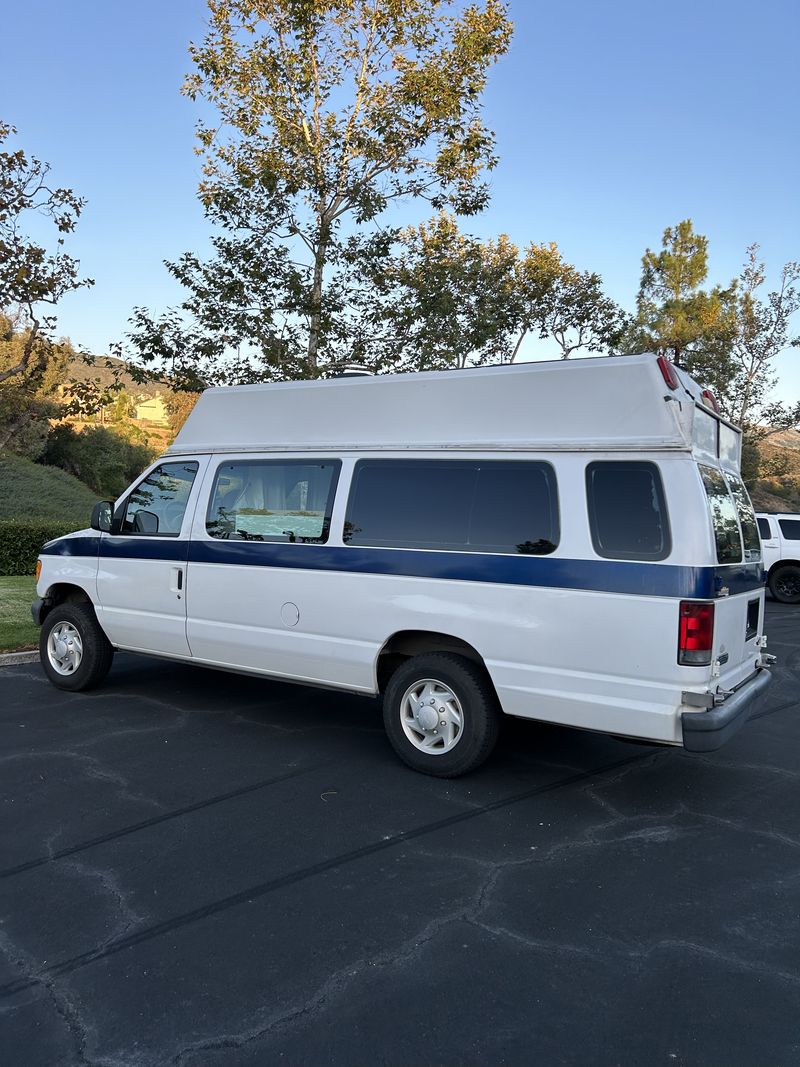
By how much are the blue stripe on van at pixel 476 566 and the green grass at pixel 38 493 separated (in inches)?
601

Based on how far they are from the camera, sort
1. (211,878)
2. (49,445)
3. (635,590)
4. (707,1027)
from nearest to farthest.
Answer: (707,1027), (211,878), (635,590), (49,445)

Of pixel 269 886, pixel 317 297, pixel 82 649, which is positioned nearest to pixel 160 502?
pixel 82 649

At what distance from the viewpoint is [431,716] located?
209 inches

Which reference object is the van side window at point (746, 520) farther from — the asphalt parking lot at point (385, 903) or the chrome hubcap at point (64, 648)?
the chrome hubcap at point (64, 648)

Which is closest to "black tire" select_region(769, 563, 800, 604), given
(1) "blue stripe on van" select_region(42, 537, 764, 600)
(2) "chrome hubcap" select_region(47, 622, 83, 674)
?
(1) "blue stripe on van" select_region(42, 537, 764, 600)

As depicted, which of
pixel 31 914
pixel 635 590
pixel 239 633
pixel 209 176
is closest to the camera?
pixel 31 914

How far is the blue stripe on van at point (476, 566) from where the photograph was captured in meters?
4.50

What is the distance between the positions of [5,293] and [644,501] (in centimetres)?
902

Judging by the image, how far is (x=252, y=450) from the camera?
6391 mm

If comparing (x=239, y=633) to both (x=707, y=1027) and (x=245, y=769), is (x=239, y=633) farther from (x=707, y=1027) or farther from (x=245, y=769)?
(x=707, y=1027)

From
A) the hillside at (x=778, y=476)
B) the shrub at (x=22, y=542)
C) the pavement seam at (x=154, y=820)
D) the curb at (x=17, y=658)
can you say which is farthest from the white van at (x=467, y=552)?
the hillside at (x=778, y=476)

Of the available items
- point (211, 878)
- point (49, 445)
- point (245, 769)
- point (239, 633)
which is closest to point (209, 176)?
point (239, 633)

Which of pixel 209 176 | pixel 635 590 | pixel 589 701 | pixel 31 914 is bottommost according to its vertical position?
pixel 31 914

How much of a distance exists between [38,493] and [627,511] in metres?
20.9
